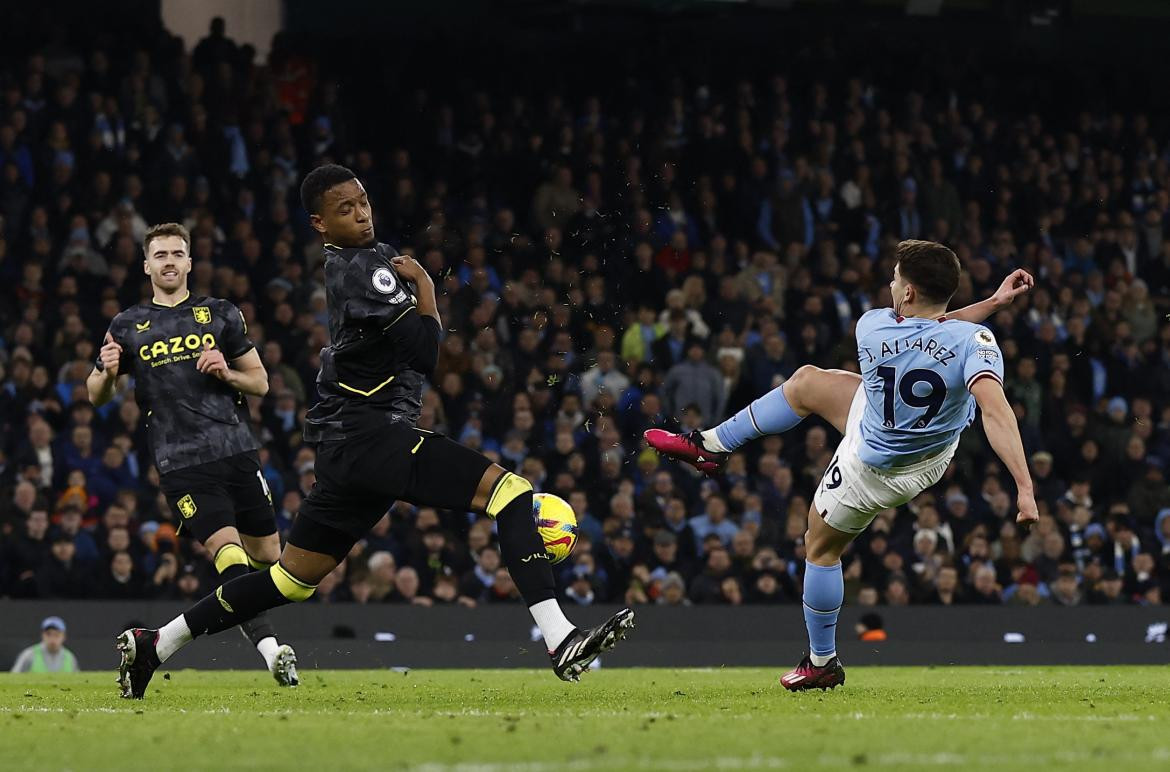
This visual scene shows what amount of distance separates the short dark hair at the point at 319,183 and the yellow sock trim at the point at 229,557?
2551 millimetres

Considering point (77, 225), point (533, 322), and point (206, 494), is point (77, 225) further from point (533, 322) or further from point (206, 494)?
point (206, 494)

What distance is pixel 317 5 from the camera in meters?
25.2

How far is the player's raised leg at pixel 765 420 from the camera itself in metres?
9.43

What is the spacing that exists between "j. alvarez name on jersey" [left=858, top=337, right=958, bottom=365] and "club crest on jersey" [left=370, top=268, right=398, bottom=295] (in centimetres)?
243

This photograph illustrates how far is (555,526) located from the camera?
8.74m

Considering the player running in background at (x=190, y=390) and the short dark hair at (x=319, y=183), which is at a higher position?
the short dark hair at (x=319, y=183)

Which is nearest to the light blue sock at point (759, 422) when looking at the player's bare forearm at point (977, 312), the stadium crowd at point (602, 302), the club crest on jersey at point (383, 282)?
the player's bare forearm at point (977, 312)

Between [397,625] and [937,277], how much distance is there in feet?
28.4

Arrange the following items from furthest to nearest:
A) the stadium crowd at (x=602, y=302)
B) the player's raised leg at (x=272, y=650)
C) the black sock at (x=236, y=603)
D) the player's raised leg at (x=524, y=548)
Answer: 1. the stadium crowd at (x=602, y=302)
2. the player's raised leg at (x=272, y=650)
3. the black sock at (x=236, y=603)
4. the player's raised leg at (x=524, y=548)

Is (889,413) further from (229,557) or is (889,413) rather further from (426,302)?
(229,557)

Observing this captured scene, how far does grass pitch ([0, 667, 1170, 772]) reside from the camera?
5570 mm

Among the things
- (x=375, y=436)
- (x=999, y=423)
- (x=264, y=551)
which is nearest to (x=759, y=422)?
(x=999, y=423)

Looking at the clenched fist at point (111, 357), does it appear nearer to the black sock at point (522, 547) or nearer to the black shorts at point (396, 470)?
the black shorts at point (396, 470)

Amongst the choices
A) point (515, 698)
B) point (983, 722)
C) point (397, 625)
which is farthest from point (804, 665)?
point (397, 625)
